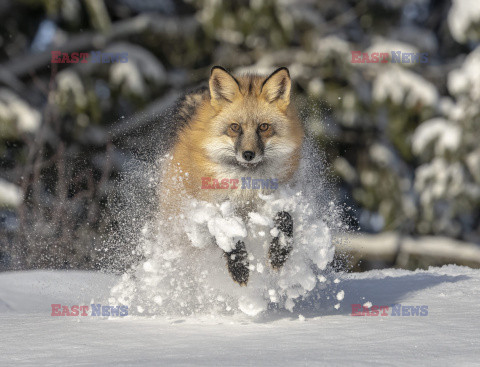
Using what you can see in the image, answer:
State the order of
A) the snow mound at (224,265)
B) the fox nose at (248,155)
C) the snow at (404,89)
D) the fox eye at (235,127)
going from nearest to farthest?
the snow mound at (224,265) < the fox nose at (248,155) < the fox eye at (235,127) < the snow at (404,89)

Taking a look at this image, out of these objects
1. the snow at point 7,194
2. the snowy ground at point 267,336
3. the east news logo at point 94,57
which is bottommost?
the snowy ground at point 267,336

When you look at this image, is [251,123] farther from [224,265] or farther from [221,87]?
[224,265]

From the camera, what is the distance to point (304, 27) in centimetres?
1191

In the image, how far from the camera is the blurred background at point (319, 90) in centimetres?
1045

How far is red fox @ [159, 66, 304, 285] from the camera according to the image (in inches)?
159

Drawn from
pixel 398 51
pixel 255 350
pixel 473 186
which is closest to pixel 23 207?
pixel 255 350

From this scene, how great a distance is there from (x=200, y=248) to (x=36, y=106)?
7902mm

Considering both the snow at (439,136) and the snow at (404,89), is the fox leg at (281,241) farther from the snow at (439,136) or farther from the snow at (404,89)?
the snow at (404,89)

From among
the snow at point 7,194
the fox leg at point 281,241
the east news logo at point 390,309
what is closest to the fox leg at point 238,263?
the fox leg at point 281,241

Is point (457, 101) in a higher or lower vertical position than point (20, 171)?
higher

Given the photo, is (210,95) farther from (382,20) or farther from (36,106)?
(382,20)

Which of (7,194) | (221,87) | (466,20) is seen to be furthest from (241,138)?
(466,20)

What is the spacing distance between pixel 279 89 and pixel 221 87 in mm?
436

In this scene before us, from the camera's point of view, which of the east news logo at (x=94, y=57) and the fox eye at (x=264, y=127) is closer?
the fox eye at (x=264, y=127)
